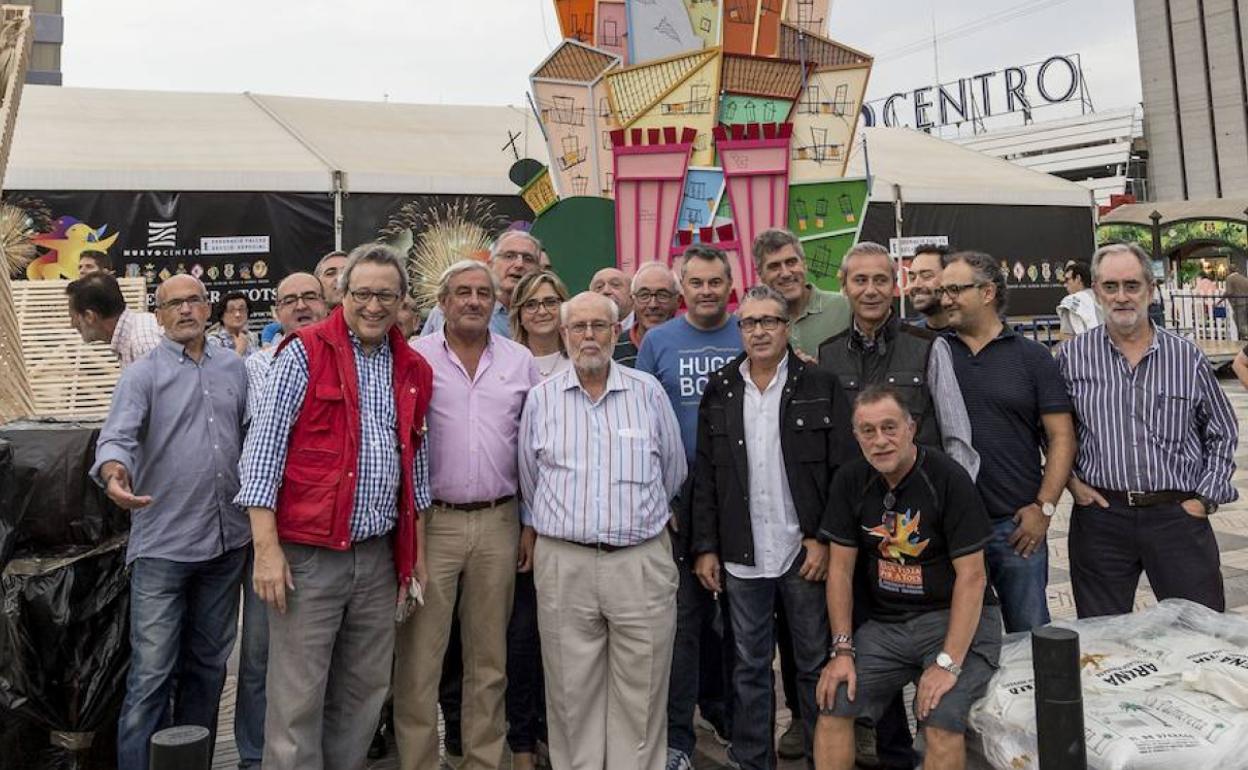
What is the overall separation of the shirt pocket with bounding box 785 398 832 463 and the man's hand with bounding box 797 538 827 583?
269 mm

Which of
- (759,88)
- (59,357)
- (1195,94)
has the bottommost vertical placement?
(59,357)

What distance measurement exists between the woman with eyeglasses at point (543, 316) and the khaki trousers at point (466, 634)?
2.19ft

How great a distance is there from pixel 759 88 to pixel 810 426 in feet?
11.4

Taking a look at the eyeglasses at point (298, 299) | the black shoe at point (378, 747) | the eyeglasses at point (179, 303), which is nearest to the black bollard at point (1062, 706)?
the black shoe at point (378, 747)

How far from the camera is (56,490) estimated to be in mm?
3094

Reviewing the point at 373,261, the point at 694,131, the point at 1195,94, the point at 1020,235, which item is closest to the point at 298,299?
the point at 373,261

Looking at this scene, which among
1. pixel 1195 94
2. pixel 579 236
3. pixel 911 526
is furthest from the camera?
pixel 1195 94

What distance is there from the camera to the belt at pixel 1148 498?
310 cm

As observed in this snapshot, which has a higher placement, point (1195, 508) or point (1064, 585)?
point (1195, 508)

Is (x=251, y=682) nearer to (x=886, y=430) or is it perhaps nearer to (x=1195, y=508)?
(x=886, y=430)

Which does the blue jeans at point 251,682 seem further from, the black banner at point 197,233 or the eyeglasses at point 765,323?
the black banner at point 197,233

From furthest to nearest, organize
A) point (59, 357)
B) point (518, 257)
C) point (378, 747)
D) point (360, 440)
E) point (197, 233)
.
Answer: point (197, 233), point (59, 357), point (518, 257), point (378, 747), point (360, 440)

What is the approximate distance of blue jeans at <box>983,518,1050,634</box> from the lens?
3242 mm

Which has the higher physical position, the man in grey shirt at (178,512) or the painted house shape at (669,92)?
the painted house shape at (669,92)
